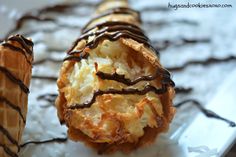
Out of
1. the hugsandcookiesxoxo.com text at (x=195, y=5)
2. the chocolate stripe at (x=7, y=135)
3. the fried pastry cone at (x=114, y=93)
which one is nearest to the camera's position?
the chocolate stripe at (x=7, y=135)

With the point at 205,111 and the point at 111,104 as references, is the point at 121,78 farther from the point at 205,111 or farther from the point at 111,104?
the point at 205,111

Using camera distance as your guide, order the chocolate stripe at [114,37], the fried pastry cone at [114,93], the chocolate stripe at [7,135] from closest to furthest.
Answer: the chocolate stripe at [7,135] < the fried pastry cone at [114,93] < the chocolate stripe at [114,37]

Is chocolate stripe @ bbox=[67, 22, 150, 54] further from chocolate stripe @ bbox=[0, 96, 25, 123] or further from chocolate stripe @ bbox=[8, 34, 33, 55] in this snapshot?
chocolate stripe @ bbox=[0, 96, 25, 123]

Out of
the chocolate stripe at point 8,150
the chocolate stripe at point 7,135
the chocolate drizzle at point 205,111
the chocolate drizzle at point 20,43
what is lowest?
the chocolate drizzle at point 205,111

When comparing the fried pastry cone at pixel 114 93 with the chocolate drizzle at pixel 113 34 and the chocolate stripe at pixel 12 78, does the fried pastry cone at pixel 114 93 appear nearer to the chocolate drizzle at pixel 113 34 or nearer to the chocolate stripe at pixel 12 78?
the chocolate drizzle at pixel 113 34

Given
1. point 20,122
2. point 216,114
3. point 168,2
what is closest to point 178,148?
point 216,114

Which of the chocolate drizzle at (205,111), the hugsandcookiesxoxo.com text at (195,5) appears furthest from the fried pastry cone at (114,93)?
the hugsandcookiesxoxo.com text at (195,5)

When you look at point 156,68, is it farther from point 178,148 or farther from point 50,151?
point 50,151

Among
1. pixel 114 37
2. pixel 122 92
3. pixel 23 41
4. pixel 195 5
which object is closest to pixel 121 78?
pixel 122 92
